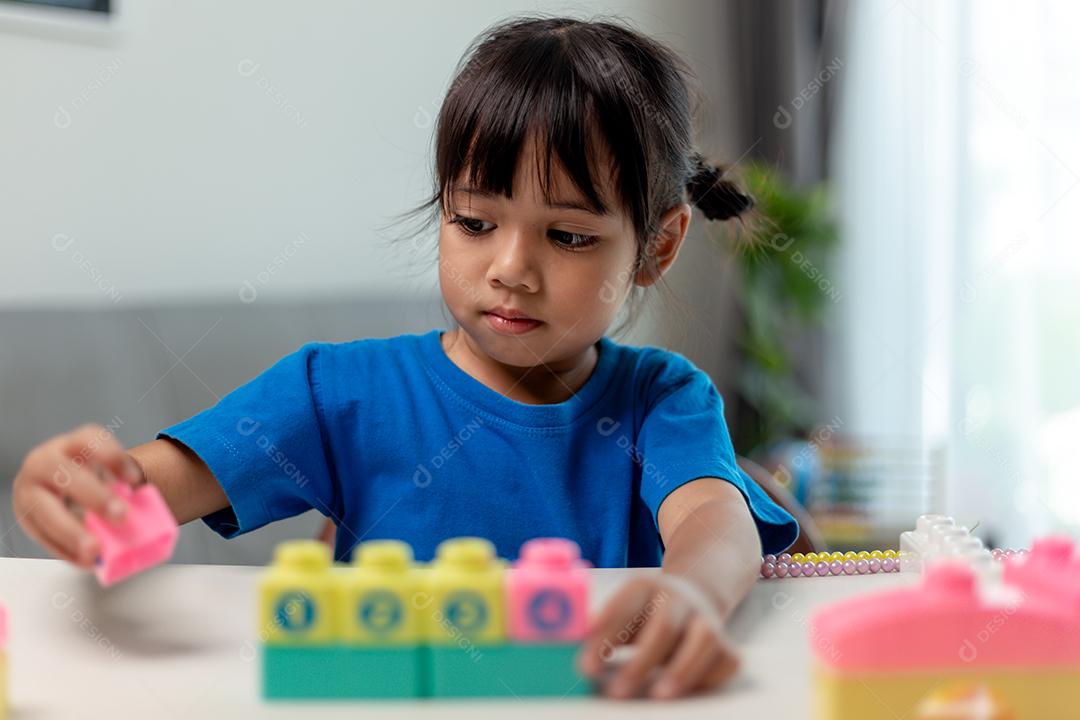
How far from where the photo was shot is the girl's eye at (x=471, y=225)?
3.10 ft

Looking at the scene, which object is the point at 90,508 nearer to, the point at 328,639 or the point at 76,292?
the point at 328,639

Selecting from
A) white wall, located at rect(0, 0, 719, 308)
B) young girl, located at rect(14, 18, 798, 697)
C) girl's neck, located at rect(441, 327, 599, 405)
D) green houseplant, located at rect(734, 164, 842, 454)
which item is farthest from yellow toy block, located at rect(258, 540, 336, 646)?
green houseplant, located at rect(734, 164, 842, 454)

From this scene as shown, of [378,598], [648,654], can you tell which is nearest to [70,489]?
[378,598]

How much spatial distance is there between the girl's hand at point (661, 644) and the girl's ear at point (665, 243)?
1.75ft

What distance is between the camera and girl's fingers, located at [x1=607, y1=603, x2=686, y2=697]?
22.4 inches

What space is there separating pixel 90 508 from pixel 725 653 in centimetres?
36

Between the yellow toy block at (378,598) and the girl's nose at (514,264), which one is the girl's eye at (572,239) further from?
the yellow toy block at (378,598)

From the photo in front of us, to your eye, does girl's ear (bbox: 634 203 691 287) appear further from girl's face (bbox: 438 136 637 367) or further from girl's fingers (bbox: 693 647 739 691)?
girl's fingers (bbox: 693 647 739 691)

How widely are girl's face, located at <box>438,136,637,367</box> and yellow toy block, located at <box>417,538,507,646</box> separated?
1.34 ft

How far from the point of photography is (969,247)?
2.75 meters

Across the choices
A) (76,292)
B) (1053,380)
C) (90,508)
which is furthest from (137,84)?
(1053,380)

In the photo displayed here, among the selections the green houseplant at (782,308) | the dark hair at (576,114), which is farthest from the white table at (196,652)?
the green houseplant at (782,308)

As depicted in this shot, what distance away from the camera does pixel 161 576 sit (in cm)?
78

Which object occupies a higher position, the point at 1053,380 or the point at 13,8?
the point at 13,8
